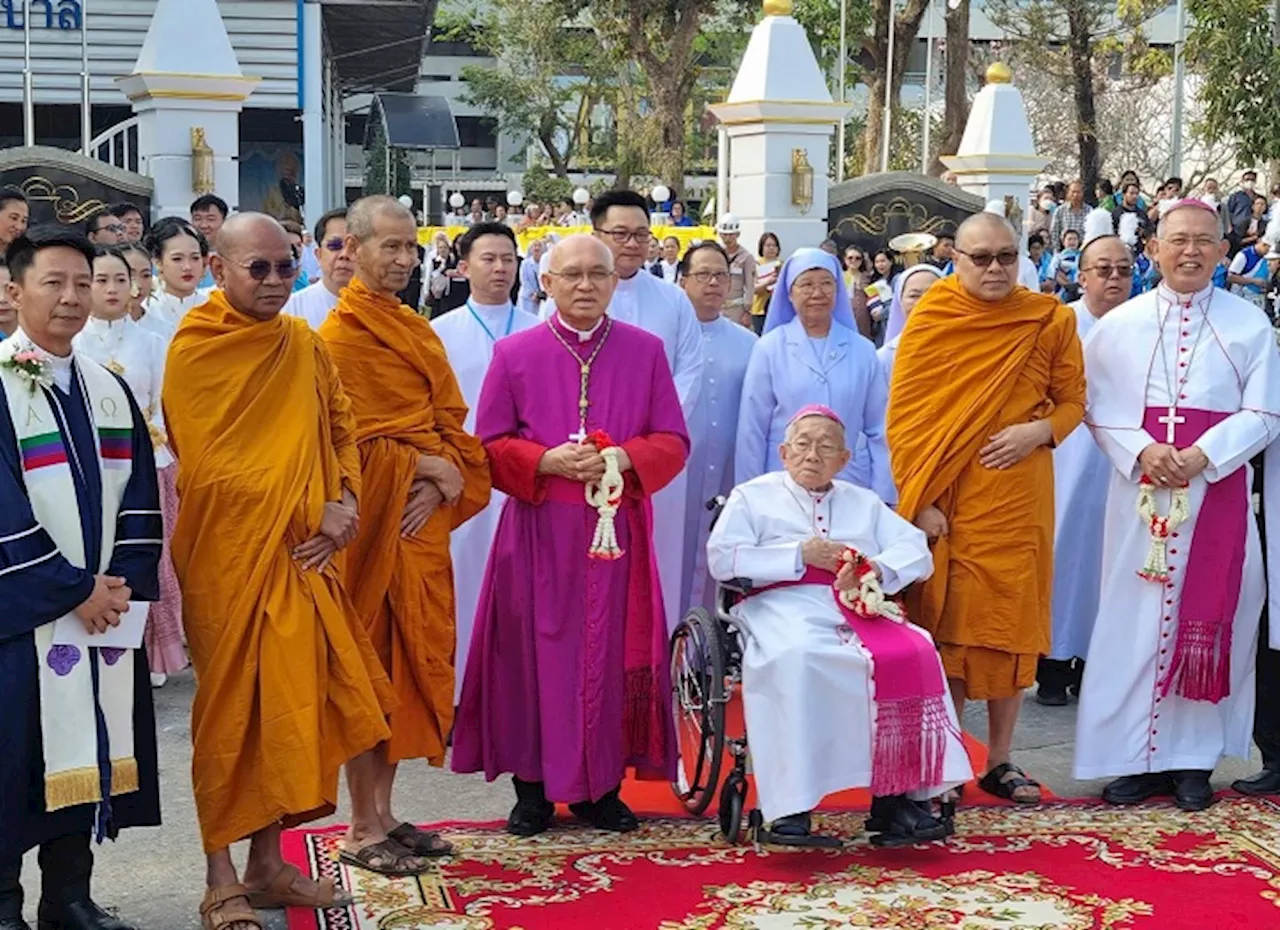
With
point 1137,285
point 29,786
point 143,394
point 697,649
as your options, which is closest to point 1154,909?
point 697,649

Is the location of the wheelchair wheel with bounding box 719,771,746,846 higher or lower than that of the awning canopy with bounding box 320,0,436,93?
lower

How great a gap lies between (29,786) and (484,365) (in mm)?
2833

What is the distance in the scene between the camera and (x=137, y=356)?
22.8ft

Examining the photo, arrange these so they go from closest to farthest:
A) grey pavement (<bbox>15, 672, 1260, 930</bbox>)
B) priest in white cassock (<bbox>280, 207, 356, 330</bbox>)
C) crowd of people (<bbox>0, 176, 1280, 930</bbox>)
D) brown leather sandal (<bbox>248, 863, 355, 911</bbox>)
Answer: crowd of people (<bbox>0, 176, 1280, 930</bbox>), brown leather sandal (<bbox>248, 863, 355, 911</bbox>), grey pavement (<bbox>15, 672, 1260, 930</bbox>), priest in white cassock (<bbox>280, 207, 356, 330</bbox>)

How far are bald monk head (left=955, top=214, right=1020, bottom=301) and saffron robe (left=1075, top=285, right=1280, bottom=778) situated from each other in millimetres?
552

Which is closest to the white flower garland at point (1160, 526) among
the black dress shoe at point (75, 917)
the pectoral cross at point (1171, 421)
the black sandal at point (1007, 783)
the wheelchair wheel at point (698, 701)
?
the pectoral cross at point (1171, 421)

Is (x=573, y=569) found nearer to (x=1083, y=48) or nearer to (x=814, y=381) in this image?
(x=814, y=381)

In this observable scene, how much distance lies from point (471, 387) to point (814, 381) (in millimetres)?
1352

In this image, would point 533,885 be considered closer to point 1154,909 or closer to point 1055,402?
point 1154,909

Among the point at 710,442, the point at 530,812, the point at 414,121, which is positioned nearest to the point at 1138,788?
the point at 530,812

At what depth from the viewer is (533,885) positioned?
4875 millimetres

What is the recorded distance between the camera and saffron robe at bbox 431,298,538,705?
21.0ft

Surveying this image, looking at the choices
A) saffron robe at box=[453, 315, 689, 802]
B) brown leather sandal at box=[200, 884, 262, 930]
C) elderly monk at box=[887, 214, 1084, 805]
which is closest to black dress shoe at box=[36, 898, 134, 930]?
brown leather sandal at box=[200, 884, 262, 930]

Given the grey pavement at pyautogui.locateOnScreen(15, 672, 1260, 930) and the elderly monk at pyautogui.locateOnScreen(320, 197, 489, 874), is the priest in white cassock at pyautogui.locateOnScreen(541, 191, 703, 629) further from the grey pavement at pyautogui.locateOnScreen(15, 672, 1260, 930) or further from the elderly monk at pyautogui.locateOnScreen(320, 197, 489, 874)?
the elderly monk at pyautogui.locateOnScreen(320, 197, 489, 874)
